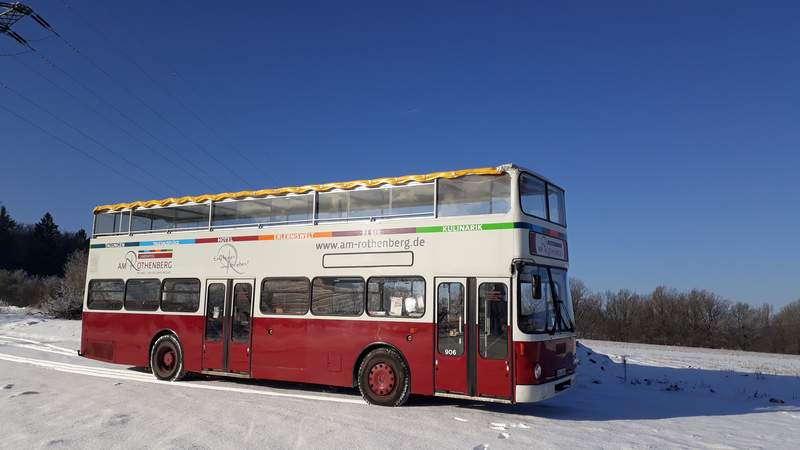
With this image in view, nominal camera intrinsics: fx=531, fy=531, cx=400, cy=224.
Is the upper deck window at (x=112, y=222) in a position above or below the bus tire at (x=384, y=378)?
above

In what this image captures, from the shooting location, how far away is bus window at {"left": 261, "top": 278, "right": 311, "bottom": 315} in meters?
10.8

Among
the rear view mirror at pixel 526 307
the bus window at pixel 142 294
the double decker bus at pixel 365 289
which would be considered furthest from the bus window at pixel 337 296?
the bus window at pixel 142 294

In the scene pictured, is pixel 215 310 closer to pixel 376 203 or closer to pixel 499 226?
pixel 376 203

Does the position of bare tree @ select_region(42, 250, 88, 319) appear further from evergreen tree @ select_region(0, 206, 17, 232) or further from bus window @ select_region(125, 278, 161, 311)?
evergreen tree @ select_region(0, 206, 17, 232)

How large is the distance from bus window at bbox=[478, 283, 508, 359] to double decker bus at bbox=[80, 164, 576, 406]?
0.7 inches

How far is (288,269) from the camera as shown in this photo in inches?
436

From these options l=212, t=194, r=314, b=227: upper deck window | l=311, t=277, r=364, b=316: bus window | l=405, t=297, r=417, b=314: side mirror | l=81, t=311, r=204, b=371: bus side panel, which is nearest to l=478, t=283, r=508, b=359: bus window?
l=405, t=297, r=417, b=314: side mirror

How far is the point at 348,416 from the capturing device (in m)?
8.61

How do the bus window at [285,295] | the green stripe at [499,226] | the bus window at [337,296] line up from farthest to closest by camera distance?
the bus window at [285,295], the bus window at [337,296], the green stripe at [499,226]

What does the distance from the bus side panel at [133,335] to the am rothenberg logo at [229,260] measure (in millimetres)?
1319

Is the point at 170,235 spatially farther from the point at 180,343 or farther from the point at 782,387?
the point at 782,387

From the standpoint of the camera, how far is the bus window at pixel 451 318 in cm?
909

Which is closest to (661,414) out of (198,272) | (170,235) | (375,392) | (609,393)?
(609,393)

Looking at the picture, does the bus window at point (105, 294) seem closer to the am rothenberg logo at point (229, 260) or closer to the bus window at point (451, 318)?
the am rothenberg logo at point (229, 260)
